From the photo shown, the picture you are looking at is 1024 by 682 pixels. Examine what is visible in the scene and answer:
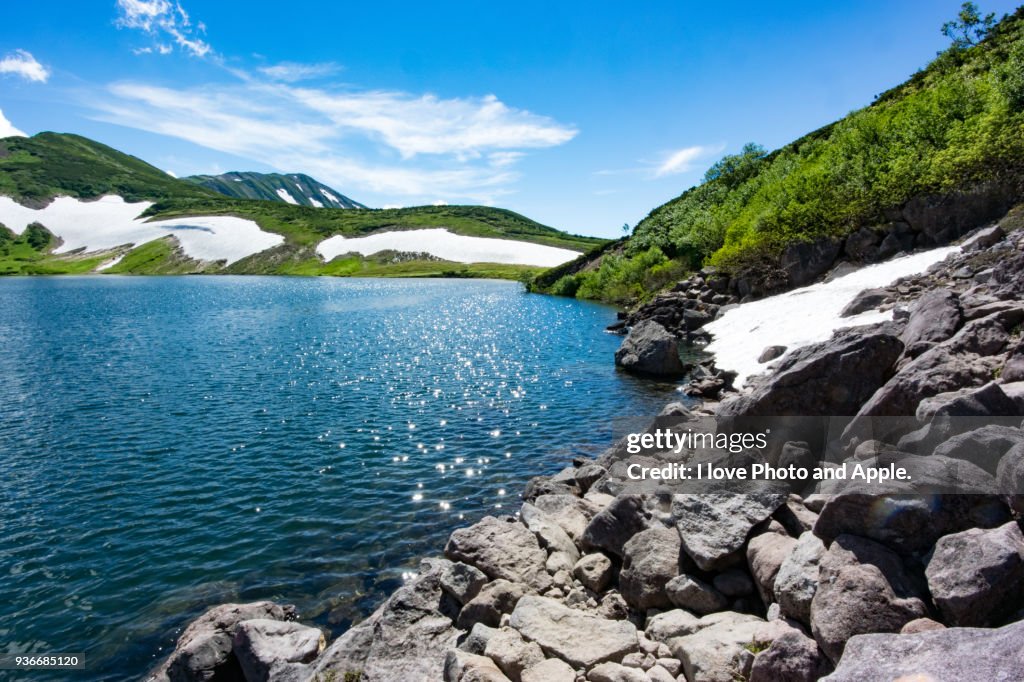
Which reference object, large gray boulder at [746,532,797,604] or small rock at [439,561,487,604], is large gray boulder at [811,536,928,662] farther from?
small rock at [439,561,487,604]

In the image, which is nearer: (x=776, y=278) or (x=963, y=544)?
(x=963, y=544)

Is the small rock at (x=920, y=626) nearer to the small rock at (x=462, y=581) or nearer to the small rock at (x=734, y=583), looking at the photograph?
the small rock at (x=734, y=583)

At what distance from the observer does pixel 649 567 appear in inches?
484

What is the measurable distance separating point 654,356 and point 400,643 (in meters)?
34.1

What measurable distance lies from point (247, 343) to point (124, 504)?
39.1 meters

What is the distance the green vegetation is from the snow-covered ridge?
811cm

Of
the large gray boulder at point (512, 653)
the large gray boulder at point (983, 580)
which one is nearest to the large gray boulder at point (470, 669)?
the large gray boulder at point (512, 653)

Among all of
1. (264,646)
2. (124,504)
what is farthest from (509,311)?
(264,646)

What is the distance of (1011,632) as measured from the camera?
20.9ft

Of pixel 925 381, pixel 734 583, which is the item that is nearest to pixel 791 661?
pixel 734 583

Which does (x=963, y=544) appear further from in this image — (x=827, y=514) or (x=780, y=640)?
(x=780, y=640)

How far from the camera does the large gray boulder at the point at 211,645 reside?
12.6m

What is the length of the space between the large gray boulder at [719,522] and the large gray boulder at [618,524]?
1.68 m

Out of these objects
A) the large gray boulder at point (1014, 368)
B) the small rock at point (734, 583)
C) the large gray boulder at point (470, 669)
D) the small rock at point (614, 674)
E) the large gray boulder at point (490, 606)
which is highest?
the large gray boulder at point (1014, 368)
